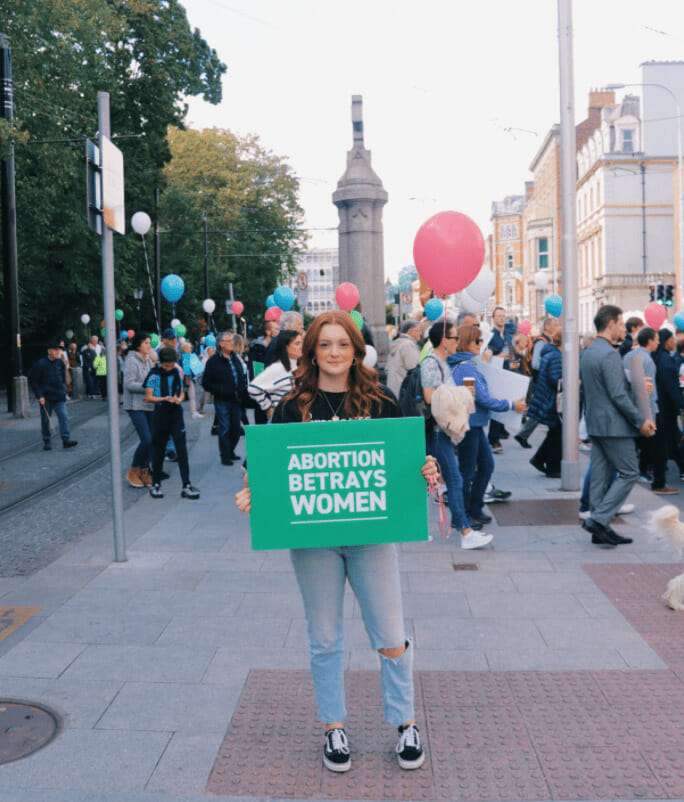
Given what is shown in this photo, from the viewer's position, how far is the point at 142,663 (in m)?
5.04

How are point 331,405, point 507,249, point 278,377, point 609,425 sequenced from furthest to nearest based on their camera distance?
point 507,249 → point 609,425 → point 278,377 → point 331,405

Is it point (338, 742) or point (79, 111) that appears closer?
point (338, 742)

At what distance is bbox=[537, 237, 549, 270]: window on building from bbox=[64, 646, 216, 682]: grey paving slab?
7789cm

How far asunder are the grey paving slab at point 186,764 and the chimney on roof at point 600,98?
2725 inches

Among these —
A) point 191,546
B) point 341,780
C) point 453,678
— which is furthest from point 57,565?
point 341,780

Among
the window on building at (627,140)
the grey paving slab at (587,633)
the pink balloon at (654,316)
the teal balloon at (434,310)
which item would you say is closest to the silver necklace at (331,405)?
the grey paving slab at (587,633)

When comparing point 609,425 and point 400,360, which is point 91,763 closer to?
point 609,425

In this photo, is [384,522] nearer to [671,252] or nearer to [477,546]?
[477,546]

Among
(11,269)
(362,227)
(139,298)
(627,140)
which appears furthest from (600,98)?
(11,269)

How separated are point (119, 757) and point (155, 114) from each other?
28545 millimetres

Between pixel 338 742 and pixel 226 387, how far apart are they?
29.9ft

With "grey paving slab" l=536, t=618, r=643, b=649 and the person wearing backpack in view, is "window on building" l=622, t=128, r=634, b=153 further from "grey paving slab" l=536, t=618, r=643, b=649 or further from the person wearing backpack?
"grey paving slab" l=536, t=618, r=643, b=649

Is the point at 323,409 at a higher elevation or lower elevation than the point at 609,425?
higher

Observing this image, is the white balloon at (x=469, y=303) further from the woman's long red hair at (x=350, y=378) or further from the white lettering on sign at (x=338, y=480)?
the white lettering on sign at (x=338, y=480)
